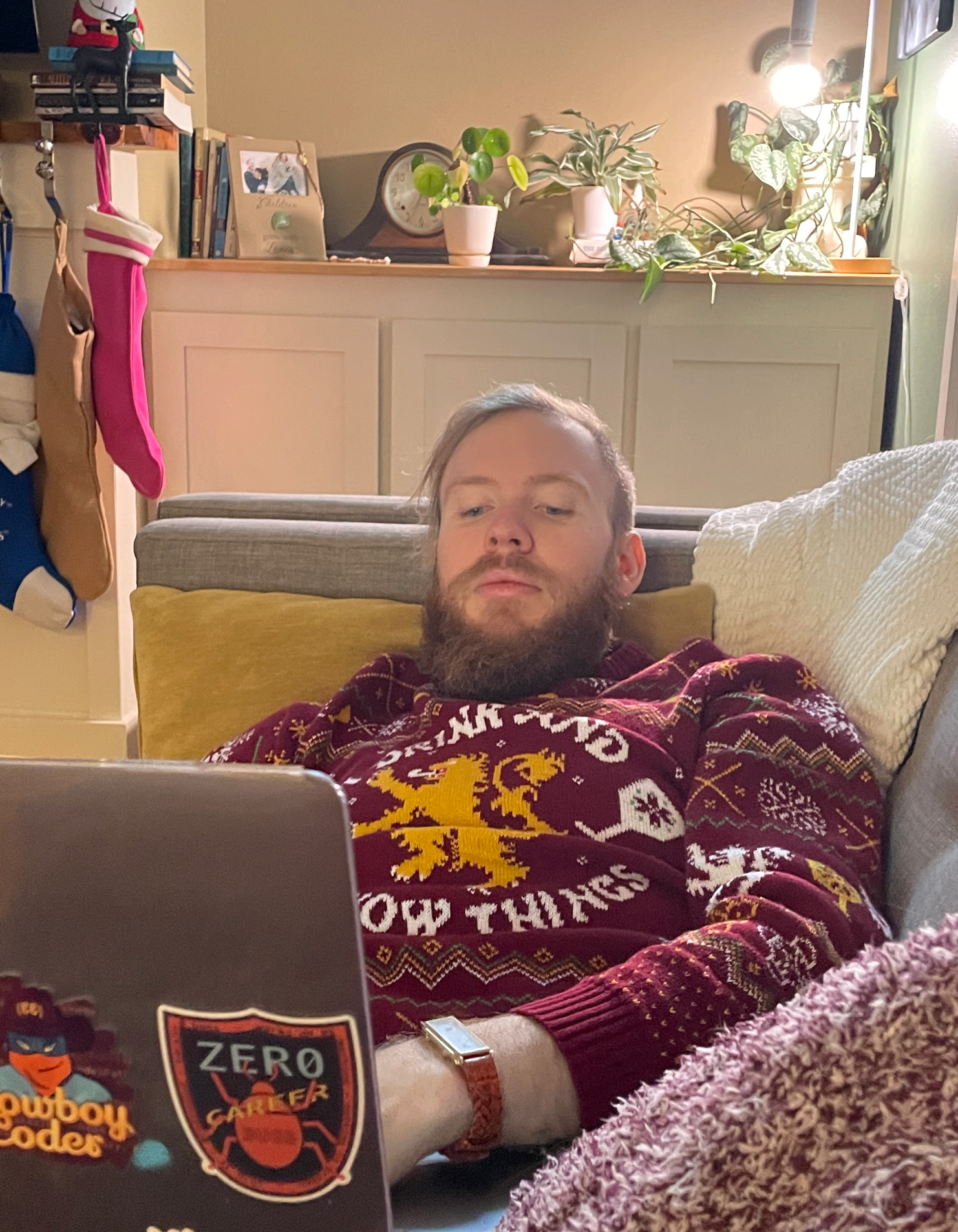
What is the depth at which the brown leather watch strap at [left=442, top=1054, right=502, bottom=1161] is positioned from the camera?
32.1 inches

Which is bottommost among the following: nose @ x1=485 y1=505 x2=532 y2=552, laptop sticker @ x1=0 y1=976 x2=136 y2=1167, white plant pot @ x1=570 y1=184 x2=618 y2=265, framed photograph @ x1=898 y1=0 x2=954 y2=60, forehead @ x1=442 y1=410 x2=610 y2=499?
laptop sticker @ x1=0 y1=976 x2=136 y2=1167

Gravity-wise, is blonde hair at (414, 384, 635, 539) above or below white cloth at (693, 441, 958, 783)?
above

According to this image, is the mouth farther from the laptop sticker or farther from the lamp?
the lamp

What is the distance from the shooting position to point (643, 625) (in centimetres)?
153

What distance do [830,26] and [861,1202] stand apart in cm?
363

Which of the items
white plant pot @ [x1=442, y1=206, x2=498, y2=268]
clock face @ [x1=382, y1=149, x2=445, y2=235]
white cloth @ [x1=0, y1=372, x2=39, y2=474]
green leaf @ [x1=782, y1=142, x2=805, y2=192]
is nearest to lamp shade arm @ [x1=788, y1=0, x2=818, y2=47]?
green leaf @ [x1=782, y1=142, x2=805, y2=192]

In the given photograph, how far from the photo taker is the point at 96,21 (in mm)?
2438

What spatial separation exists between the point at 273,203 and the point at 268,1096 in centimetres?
322

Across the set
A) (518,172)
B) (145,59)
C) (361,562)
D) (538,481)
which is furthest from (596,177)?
(538,481)

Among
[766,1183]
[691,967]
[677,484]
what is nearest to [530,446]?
[691,967]

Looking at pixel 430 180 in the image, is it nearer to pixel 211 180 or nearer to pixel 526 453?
pixel 211 180

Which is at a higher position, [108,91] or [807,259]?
[108,91]

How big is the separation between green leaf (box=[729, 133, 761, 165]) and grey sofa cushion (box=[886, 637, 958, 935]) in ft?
8.52

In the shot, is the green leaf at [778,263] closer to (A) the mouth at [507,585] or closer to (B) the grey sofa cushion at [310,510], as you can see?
(B) the grey sofa cushion at [310,510]
